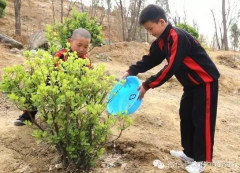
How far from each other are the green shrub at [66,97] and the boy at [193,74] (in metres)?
0.61

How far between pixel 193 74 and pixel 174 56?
11.6 inches

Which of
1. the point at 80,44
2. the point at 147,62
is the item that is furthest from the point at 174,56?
the point at 80,44

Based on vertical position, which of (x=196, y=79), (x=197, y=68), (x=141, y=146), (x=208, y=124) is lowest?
(x=141, y=146)

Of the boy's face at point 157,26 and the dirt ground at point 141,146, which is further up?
the boy's face at point 157,26

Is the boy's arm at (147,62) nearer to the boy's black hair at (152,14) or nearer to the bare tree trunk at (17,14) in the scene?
the boy's black hair at (152,14)

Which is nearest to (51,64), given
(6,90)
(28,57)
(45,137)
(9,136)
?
(28,57)

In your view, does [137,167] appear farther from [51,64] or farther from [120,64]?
[120,64]

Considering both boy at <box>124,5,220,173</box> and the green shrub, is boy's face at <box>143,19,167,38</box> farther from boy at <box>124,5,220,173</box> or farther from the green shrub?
the green shrub

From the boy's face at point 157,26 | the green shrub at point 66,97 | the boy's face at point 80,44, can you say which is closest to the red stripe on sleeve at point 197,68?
the boy's face at point 157,26

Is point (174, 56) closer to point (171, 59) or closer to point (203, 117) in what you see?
point (171, 59)

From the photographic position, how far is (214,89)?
270 centimetres

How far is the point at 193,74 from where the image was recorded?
106 inches

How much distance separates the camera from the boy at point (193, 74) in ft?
8.47

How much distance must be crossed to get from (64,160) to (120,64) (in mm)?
7605
